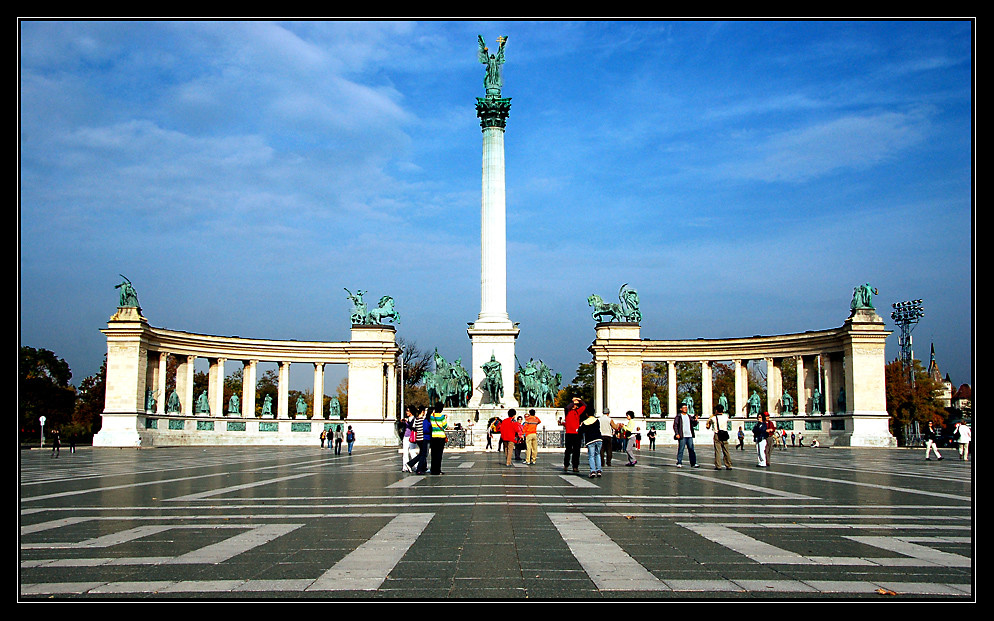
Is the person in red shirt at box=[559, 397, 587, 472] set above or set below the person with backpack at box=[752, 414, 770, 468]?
above

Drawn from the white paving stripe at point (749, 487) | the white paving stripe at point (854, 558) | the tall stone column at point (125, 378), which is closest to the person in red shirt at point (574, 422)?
the white paving stripe at point (749, 487)

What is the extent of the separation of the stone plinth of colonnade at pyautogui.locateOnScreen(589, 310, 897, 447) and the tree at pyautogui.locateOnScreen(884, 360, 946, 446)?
8.28 m

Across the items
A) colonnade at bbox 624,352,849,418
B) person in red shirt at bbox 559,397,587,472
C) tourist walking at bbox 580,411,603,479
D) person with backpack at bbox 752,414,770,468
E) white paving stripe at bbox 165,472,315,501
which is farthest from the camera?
colonnade at bbox 624,352,849,418

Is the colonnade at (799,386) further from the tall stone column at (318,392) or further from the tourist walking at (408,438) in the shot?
the tourist walking at (408,438)

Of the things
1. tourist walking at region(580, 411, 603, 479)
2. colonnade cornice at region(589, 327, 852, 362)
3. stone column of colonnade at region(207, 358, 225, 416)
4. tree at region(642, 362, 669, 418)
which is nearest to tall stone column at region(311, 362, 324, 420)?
stone column of colonnade at region(207, 358, 225, 416)

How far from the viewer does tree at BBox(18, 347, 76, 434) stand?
254 ft

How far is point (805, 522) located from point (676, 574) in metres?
5.25

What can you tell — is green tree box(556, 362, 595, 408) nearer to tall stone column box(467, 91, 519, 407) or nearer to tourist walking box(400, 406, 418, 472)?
tall stone column box(467, 91, 519, 407)

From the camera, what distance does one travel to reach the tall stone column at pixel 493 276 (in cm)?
6306

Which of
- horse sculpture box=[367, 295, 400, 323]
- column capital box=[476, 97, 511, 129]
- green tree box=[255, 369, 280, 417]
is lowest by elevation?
green tree box=[255, 369, 280, 417]

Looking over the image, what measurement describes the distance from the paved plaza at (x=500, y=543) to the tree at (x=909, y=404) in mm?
74727

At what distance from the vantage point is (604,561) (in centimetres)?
843

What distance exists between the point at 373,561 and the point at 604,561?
2.37m
